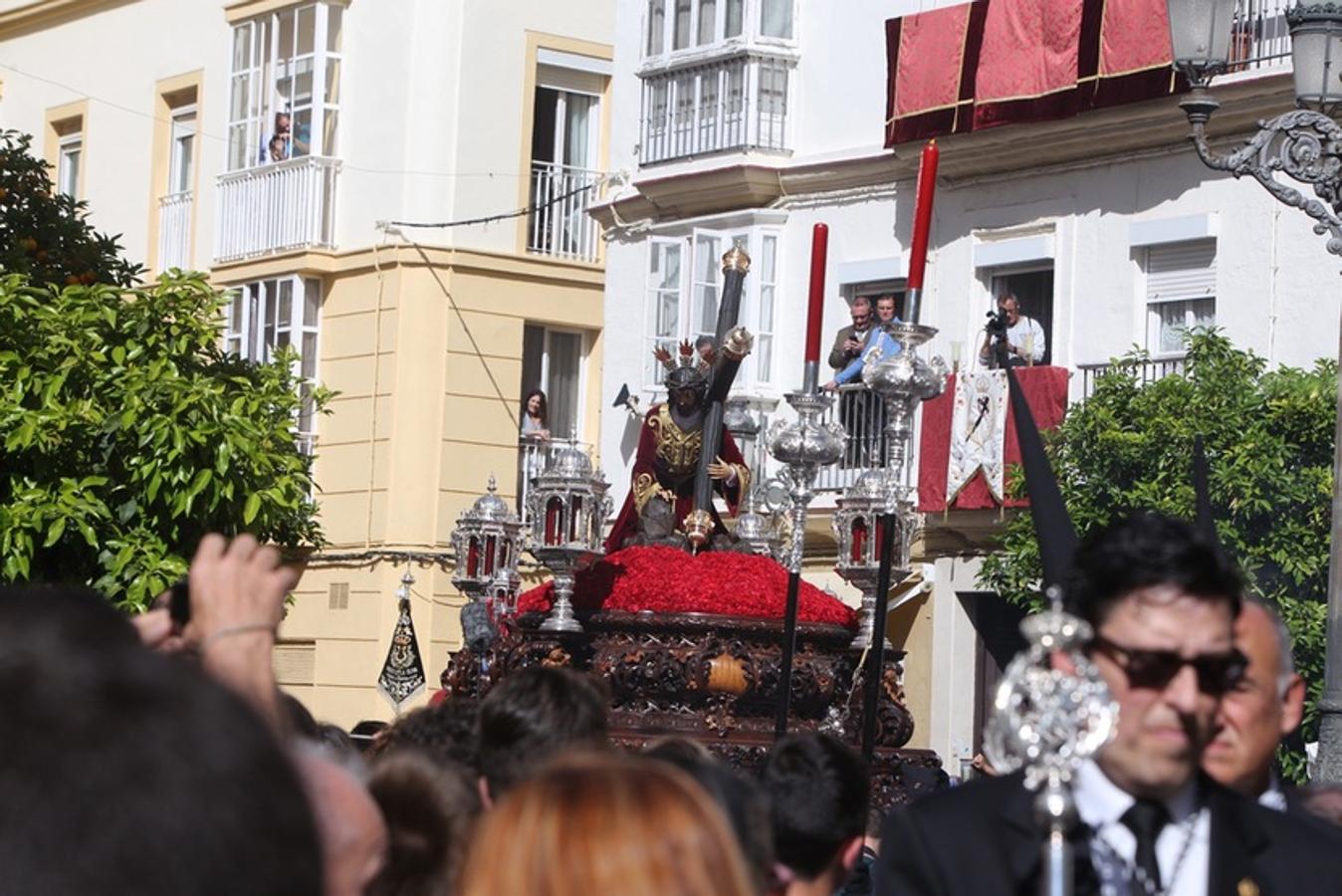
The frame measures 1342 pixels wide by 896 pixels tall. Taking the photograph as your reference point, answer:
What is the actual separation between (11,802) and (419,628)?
26673 millimetres

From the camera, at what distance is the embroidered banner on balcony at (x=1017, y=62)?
71.3ft

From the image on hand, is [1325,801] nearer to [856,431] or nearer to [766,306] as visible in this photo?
[856,431]

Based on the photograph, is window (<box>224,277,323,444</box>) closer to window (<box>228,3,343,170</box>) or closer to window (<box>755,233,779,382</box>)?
window (<box>228,3,343,170</box>)

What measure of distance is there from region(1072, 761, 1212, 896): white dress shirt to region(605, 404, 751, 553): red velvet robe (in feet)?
27.1

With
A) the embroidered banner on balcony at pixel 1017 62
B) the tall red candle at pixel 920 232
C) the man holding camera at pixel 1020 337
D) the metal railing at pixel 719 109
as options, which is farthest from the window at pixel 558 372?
the tall red candle at pixel 920 232

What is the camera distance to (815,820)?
5000 mm

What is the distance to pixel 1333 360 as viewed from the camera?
1991cm

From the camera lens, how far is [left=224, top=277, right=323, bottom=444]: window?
29016 millimetres

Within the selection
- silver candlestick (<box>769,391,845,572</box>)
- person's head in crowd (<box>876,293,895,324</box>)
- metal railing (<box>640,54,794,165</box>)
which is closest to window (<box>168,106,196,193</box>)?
metal railing (<box>640,54,794,165</box>)

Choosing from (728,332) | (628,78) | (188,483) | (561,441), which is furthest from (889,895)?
(561,441)

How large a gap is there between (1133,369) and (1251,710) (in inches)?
687

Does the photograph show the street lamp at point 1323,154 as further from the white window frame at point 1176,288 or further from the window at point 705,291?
the window at point 705,291

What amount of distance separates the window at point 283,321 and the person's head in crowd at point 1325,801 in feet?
80.4

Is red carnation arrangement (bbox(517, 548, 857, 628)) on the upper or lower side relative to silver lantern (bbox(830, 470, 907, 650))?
lower
